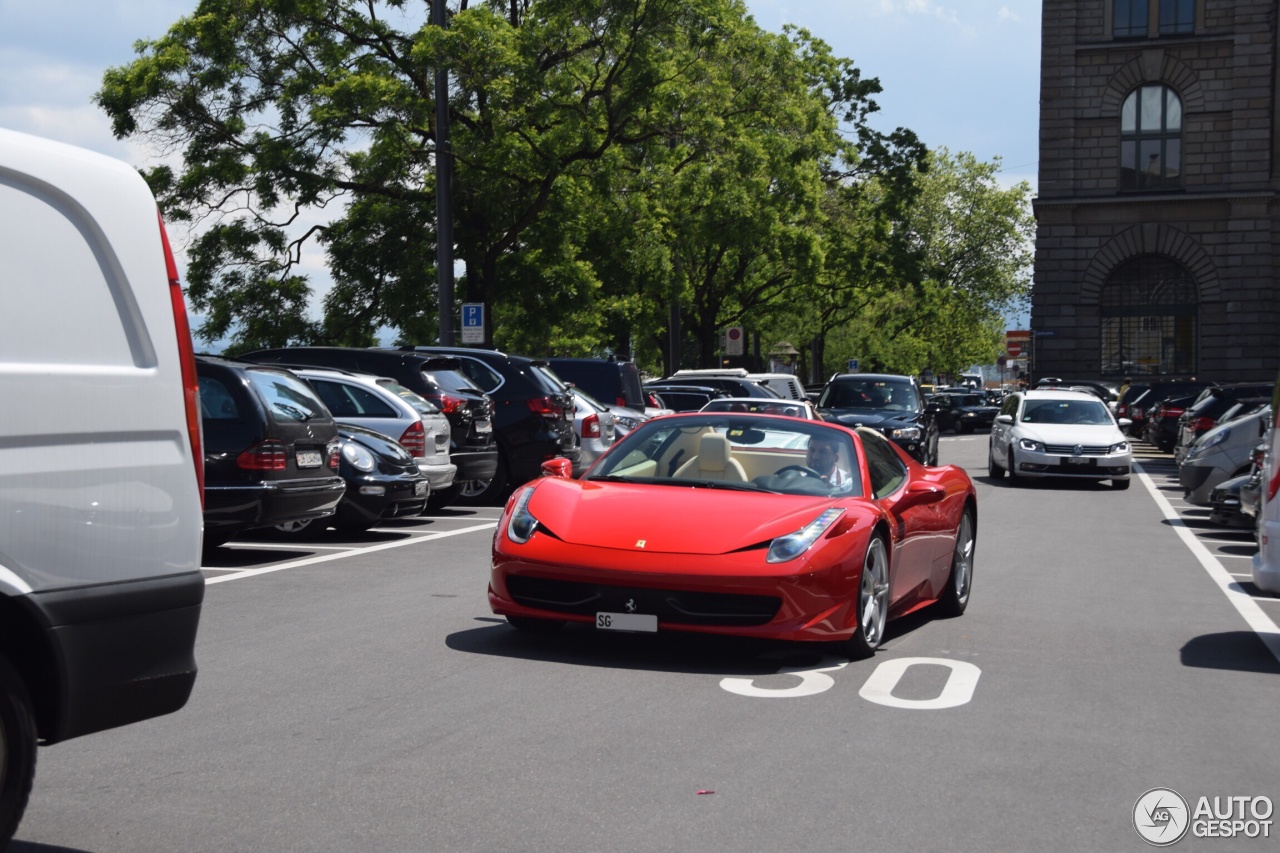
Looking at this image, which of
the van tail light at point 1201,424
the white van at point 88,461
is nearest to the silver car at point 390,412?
the white van at point 88,461

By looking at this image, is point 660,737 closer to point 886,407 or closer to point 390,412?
point 390,412

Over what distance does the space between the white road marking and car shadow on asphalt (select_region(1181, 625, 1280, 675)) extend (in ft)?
0.25

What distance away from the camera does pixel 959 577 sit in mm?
10164

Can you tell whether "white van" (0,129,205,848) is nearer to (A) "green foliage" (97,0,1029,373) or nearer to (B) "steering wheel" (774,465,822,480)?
(B) "steering wheel" (774,465,822,480)

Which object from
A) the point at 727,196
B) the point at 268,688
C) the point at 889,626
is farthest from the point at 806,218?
the point at 268,688

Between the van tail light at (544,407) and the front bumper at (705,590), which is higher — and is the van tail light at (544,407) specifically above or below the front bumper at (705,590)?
above

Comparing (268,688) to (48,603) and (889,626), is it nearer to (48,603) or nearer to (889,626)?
(48,603)

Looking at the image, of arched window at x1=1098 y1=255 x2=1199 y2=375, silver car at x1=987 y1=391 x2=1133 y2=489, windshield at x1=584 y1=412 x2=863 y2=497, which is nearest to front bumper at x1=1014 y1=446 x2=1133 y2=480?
silver car at x1=987 y1=391 x2=1133 y2=489

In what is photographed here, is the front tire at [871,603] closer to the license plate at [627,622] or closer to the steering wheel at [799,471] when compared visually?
the steering wheel at [799,471]

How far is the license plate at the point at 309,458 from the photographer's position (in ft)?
41.0

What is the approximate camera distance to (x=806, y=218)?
1779 inches

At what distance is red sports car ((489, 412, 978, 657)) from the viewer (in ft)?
25.3

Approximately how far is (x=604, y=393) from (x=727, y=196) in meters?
13.3

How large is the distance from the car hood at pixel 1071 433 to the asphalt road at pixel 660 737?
1471 centimetres
